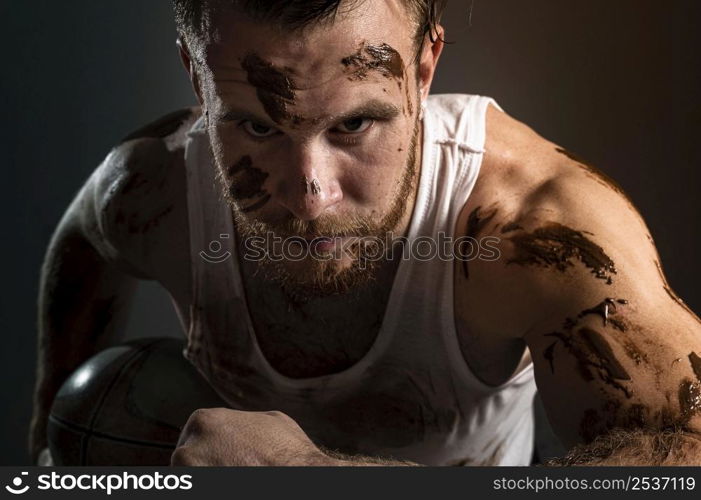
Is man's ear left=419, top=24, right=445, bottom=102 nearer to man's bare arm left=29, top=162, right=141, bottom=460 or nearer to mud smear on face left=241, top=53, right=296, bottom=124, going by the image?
mud smear on face left=241, top=53, right=296, bottom=124

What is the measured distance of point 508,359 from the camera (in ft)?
2.78

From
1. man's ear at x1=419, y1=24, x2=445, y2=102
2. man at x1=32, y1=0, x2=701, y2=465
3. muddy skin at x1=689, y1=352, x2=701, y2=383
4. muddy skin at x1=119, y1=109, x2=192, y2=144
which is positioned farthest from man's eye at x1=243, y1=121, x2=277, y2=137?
muddy skin at x1=689, y1=352, x2=701, y2=383

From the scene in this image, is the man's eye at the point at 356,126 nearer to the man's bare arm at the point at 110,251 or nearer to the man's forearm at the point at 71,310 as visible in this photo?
the man's bare arm at the point at 110,251

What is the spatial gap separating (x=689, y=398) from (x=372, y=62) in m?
0.34

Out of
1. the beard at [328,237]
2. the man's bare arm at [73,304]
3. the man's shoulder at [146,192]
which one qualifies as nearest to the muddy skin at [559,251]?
the beard at [328,237]

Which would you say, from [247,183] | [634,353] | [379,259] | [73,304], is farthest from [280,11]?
[73,304]

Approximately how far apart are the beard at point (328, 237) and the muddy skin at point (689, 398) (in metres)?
0.27

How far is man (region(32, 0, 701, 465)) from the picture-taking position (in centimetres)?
70

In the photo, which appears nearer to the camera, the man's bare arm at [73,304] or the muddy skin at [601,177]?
the muddy skin at [601,177]

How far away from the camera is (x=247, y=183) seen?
0.77m

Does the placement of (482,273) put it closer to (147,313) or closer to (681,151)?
(681,151)

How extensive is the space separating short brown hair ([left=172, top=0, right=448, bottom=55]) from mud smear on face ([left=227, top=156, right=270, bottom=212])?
0.11 meters

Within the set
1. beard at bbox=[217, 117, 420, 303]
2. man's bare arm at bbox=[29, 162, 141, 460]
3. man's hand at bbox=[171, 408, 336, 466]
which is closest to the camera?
man's hand at bbox=[171, 408, 336, 466]

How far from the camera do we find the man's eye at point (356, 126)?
728mm
